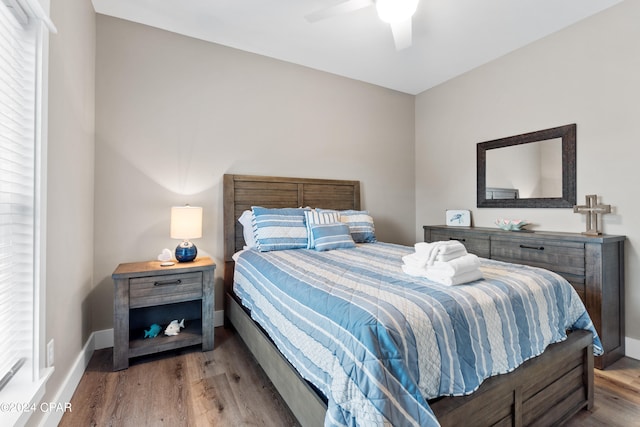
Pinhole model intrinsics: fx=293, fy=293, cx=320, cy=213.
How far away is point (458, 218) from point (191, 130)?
318 cm

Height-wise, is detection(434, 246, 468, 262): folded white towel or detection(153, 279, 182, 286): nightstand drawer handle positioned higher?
detection(434, 246, 468, 262): folded white towel

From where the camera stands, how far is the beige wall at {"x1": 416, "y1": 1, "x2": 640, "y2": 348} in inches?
93.7

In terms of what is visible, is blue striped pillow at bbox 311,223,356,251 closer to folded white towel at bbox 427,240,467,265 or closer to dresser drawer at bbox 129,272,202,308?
dresser drawer at bbox 129,272,202,308

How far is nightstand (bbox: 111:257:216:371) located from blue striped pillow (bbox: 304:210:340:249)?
889 mm

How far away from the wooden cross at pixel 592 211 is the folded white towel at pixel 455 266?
170cm

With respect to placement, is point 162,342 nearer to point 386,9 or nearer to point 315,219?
point 315,219

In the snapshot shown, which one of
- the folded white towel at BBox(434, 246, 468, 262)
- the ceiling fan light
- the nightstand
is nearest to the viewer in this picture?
the folded white towel at BBox(434, 246, 468, 262)

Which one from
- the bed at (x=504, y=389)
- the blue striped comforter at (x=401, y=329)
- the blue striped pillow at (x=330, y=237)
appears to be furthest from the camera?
the blue striped pillow at (x=330, y=237)

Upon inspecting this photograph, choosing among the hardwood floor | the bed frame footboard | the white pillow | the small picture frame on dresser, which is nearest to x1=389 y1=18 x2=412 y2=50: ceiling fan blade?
the white pillow

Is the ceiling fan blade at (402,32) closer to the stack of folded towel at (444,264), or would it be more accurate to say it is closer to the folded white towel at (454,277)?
the stack of folded towel at (444,264)

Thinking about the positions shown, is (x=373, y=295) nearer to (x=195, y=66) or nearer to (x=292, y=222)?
(x=292, y=222)

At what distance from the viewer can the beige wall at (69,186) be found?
160cm

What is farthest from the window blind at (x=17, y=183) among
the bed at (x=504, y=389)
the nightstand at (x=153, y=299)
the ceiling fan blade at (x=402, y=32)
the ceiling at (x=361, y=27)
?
the ceiling fan blade at (x=402, y=32)

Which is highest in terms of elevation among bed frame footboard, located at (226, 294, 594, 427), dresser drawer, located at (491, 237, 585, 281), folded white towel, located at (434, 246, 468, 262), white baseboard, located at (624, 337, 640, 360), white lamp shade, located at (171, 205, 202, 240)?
white lamp shade, located at (171, 205, 202, 240)
